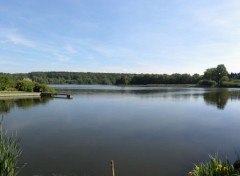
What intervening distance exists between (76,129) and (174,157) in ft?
27.4

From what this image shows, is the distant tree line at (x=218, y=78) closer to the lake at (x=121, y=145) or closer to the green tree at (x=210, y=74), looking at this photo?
the green tree at (x=210, y=74)

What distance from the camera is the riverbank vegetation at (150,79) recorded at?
112 meters

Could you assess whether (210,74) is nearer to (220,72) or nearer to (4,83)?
(220,72)

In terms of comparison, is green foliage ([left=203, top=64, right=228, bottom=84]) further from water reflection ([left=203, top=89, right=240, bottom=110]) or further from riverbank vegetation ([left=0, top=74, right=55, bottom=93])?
riverbank vegetation ([left=0, top=74, right=55, bottom=93])

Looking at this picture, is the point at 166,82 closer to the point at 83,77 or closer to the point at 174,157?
the point at 83,77

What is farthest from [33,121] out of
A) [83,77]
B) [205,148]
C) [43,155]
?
[83,77]

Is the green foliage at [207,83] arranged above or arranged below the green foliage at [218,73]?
below

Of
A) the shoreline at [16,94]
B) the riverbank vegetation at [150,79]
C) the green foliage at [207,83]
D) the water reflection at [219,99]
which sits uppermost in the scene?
the riverbank vegetation at [150,79]

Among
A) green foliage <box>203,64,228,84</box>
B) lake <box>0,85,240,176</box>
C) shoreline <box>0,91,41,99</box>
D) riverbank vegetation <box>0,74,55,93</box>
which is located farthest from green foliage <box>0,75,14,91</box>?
green foliage <box>203,64,228,84</box>

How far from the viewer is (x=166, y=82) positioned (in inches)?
5645

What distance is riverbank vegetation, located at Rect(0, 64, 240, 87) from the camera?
11236cm

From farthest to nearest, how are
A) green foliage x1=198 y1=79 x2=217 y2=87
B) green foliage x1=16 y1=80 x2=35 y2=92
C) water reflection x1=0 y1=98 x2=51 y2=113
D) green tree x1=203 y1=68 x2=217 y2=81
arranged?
green tree x1=203 y1=68 x2=217 y2=81, green foliage x1=198 y1=79 x2=217 y2=87, green foliage x1=16 y1=80 x2=35 y2=92, water reflection x1=0 y1=98 x2=51 y2=113

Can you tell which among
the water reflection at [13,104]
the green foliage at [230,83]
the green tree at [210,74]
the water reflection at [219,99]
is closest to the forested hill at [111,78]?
the green tree at [210,74]

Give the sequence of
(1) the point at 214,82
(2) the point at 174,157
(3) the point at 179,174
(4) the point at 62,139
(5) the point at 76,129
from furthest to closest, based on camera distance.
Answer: (1) the point at 214,82, (5) the point at 76,129, (4) the point at 62,139, (2) the point at 174,157, (3) the point at 179,174
